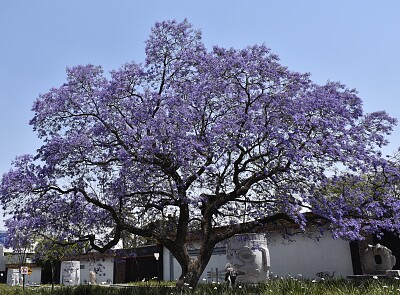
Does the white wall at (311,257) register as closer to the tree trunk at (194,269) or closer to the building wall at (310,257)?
the building wall at (310,257)

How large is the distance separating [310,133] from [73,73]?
8098 millimetres

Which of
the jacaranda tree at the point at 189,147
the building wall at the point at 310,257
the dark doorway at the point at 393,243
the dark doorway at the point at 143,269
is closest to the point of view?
the jacaranda tree at the point at 189,147

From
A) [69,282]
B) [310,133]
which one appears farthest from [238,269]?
[69,282]

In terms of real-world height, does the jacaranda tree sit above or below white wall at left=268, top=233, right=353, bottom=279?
above

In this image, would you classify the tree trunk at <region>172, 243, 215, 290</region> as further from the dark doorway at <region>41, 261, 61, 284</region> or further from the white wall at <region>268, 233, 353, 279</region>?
the dark doorway at <region>41, 261, 61, 284</region>

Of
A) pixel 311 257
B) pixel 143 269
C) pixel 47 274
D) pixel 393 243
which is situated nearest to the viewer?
pixel 393 243

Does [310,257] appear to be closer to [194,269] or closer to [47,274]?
[194,269]

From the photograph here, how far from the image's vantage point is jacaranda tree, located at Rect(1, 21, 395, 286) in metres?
12.4

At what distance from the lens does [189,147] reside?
478 inches

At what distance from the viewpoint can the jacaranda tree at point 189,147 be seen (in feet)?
A: 40.8

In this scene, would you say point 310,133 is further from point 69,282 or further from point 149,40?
point 69,282

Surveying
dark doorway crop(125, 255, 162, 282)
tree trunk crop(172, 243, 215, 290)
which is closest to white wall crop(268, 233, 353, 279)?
tree trunk crop(172, 243, 215, 290)

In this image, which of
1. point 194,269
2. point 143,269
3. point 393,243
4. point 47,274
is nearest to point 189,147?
point 194,269

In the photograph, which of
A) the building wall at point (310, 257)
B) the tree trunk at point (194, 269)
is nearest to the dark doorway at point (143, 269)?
the building wall at point (310, 257)
